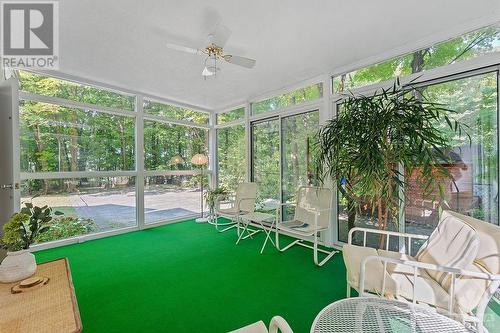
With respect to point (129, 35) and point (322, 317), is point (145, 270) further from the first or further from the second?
point (129, 35)

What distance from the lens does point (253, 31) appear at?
95.0 inches

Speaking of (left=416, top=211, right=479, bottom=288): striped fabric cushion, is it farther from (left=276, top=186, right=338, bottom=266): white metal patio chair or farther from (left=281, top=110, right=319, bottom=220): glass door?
(left=281, top=110, right=319, bottom=220): glass door

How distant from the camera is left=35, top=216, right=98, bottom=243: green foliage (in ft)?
11.6

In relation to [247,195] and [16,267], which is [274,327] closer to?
[16,267]

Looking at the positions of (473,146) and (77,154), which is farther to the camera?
(77,154)

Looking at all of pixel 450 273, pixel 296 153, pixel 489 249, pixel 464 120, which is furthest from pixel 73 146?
pixel 464 120

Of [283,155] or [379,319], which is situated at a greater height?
[283,155]

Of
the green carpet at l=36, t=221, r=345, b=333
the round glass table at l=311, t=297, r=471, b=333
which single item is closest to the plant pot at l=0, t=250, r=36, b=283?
the green carpet at l=36, t=221, r=345, b=333

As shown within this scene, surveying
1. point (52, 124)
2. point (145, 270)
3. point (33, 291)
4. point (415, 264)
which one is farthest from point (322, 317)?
point (52, 124)

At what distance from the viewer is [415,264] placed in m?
1.36

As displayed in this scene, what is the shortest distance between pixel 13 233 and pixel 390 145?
3.21 metres

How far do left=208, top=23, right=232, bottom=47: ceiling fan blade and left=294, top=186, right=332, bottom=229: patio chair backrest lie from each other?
230 centimetres

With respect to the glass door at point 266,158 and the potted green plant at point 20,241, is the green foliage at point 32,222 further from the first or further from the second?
the glass door at point 266,158

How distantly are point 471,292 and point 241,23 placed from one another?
9.05ft
